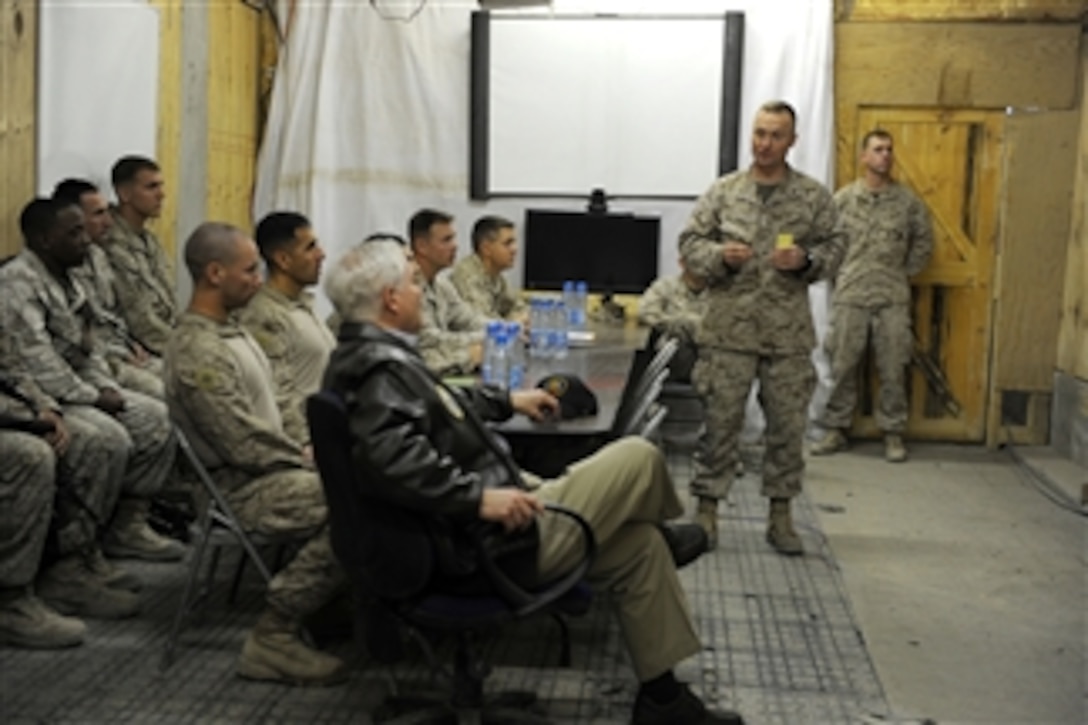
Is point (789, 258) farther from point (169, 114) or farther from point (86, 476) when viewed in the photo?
point (169, 114)

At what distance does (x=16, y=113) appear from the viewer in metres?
4.78

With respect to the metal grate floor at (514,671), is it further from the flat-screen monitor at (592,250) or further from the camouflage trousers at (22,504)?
the flat-screen monitor at (592,250)

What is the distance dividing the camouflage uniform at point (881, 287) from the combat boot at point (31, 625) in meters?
4.73

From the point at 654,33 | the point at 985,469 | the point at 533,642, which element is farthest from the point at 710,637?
the point at 654,33

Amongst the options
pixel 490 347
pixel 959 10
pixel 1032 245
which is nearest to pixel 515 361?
pixel 490 347

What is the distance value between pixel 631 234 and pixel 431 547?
15.6ft

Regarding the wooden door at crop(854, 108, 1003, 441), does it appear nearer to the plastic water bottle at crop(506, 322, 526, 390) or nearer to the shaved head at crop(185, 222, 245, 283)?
the plastic water bottle at crop(506, 322, 526, 390)

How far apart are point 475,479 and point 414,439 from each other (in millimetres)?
161

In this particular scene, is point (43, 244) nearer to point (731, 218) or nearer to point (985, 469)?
point (731, 218)

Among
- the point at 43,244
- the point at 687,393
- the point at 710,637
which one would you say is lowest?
the point at 710,637

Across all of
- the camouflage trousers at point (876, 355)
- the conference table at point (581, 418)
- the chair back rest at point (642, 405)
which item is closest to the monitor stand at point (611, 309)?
the conference table at point (581, 418)

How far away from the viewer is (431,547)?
2.75m

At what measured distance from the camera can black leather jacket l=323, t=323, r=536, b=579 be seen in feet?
8.82

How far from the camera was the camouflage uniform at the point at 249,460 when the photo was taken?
3.43 metres
